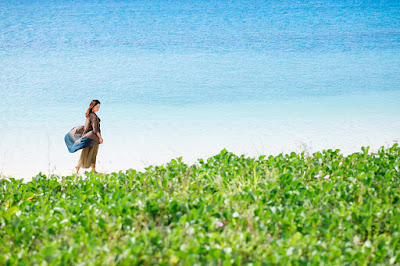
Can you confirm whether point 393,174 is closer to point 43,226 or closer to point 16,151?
point 43,226

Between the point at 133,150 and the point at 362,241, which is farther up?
the point at 133,150

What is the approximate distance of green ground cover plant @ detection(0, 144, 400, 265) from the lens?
335 centimetres

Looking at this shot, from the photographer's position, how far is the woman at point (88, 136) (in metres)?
7.86

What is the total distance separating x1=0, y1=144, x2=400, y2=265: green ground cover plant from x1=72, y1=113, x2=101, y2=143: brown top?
8.08 feet

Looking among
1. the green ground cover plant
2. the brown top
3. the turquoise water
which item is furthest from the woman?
the green ground cover plant

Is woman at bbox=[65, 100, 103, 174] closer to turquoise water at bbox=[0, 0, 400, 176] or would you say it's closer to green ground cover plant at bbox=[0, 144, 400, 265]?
turquoise water at bbox=[0, 0, 400, 176]

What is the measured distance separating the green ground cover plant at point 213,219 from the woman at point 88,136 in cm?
245

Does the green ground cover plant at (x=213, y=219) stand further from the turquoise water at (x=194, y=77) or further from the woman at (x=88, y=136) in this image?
the turquoise water at (x=194, y=77)

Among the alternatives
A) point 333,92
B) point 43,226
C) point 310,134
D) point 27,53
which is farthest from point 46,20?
point 43,226

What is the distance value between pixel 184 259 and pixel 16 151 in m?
8.23

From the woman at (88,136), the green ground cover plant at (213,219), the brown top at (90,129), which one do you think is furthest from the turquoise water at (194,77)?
the green ground cover plant at (213,219)

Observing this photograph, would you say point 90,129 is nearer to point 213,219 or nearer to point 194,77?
point 213,219

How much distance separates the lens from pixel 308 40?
75.3ft

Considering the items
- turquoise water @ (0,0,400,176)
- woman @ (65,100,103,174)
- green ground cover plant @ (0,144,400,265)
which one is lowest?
green ground cover plant @ (0,144,400,265)
